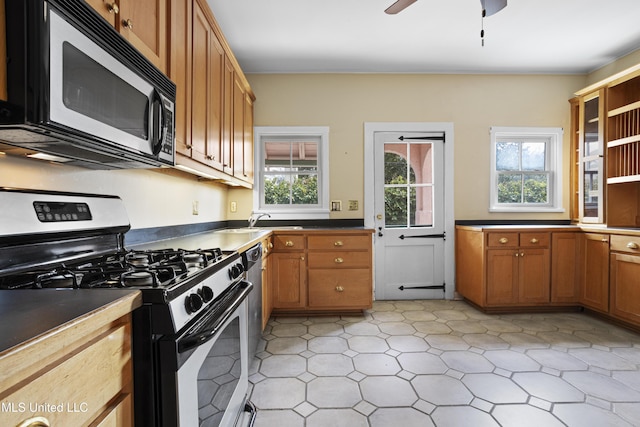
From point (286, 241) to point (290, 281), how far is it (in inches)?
14.7

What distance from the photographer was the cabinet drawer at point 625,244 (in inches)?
103

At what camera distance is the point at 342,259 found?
298 centimetres

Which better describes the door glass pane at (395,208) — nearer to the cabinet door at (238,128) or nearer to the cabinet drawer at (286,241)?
the cabinet drawer at (286,241)

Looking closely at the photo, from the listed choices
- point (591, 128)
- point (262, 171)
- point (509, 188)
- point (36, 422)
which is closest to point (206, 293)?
point (36, 422)

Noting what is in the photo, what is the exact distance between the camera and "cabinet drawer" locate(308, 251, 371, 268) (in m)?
2.97

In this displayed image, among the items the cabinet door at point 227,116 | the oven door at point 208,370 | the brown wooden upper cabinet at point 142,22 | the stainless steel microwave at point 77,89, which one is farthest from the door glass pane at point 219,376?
the cabinet door at point 227,116

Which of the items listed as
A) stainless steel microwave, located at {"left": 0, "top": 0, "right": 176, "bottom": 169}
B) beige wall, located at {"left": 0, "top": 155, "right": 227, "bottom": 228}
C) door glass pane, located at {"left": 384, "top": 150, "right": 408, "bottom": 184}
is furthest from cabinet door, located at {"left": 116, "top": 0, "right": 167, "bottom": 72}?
door glass pane, located at {"left": 384, "top": 150, "right": 408, "bottom": 184}

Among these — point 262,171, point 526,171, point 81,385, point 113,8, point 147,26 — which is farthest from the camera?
point 526,171

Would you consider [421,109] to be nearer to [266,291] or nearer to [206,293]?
[266,291]

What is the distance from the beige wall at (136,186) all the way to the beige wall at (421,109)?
916 mm

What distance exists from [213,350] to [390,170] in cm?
295

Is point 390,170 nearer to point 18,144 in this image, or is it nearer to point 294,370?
point 294,370

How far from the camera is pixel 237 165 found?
2.74 metres

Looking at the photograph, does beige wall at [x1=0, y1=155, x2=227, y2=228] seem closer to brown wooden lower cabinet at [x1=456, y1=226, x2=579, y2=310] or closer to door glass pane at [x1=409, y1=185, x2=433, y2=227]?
door glass pane at [x1=409, y1=185, x2=433, y2=227]
